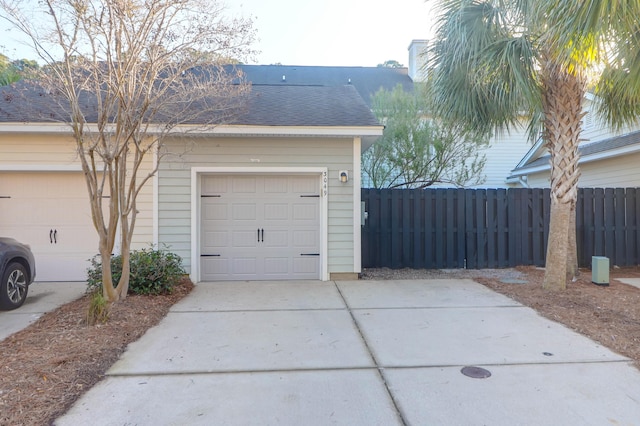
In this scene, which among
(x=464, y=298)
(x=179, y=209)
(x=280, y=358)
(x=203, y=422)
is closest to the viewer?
(x=203, y=422)

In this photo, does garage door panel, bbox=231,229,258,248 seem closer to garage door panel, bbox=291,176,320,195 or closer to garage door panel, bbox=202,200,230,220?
garage door panel, bbox=202,200,230,220

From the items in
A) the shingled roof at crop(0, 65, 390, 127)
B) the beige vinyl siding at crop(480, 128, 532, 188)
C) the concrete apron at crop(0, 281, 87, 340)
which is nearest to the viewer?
the concrete apron at crop(0, 281, 87, 340)

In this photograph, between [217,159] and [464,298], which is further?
[217,159]

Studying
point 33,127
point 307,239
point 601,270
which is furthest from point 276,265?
point 601,270

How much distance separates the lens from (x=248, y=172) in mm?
7512

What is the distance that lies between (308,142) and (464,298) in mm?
3873

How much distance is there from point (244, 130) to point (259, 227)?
1847 mm

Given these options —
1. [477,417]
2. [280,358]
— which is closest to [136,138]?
[280,358]

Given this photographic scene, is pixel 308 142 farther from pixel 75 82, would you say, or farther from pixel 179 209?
pixel 75 82

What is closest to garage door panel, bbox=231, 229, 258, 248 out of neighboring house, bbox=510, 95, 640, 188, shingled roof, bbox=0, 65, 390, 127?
shingled roof, bbox=0, 65, 390, 127

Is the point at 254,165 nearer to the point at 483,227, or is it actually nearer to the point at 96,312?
the point at 96,312

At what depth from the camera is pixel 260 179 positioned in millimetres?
7695

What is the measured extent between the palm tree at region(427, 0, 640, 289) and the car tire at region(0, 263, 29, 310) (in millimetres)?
7325

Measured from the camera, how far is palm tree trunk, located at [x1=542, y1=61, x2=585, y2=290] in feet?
21.1
